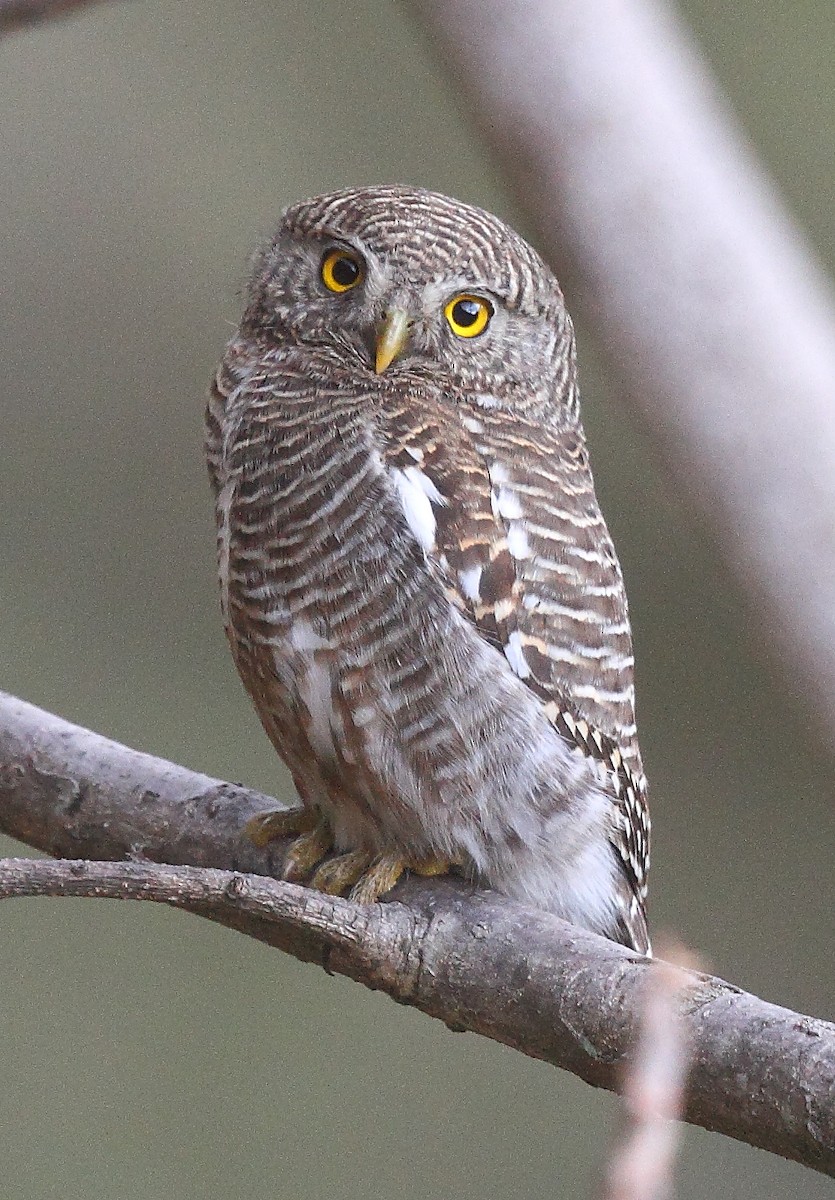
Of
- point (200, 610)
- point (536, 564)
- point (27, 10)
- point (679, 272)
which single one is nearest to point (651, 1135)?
point (679, 272)

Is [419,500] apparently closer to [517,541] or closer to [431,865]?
[517,541]

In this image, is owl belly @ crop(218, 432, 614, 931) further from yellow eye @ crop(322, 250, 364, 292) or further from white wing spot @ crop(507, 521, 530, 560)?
yellow eye @ crop(322, 250, 364, 292)

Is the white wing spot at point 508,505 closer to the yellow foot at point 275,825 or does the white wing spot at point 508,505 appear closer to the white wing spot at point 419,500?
the white wing spot at point 419,500

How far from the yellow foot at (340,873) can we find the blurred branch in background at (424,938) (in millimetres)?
82

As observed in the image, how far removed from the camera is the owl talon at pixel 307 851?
7.05ft

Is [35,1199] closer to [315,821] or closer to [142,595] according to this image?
[142,595]

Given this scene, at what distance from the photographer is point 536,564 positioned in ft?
6.94

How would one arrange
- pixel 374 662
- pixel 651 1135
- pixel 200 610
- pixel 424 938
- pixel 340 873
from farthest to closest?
pixel 200 610 < pixel 340 873 < pixel 374 662 < pixel 424 938 < pixel 651 1135

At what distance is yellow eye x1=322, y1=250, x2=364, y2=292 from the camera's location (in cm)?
219

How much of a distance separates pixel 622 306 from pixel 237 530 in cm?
129

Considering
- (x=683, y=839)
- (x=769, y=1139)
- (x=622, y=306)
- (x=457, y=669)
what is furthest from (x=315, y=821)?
(x=683, y=839)

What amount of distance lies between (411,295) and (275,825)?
777 millimetres

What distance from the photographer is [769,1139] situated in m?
1.33

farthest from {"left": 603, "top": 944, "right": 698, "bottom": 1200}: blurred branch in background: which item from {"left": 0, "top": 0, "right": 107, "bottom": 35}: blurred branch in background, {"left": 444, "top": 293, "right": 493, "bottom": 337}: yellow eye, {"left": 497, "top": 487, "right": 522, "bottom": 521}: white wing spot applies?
{"left": 444, "top": 293, "right": 493, "bottom": 337}: yellow eye
